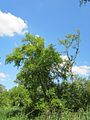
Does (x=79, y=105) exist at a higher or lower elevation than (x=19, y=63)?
lower

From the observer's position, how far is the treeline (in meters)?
35.3

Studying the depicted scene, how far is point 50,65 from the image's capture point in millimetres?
36469

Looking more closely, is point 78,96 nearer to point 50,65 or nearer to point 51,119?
point 50,65

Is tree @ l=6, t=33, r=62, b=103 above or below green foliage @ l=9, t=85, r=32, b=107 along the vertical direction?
above

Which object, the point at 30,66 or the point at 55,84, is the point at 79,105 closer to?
the point at 55,84

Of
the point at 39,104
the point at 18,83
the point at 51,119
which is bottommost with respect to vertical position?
the point at 51,119

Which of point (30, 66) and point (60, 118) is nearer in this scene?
point (60, 118)

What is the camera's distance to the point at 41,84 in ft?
118

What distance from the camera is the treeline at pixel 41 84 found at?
35.3 metres

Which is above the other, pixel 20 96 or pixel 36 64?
pixel 36 64

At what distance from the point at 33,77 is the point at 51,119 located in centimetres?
1661

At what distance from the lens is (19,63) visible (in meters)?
37.0

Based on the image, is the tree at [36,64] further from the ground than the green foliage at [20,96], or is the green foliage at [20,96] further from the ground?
the tree at [36,64]

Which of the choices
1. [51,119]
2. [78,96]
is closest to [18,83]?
[78,96]
